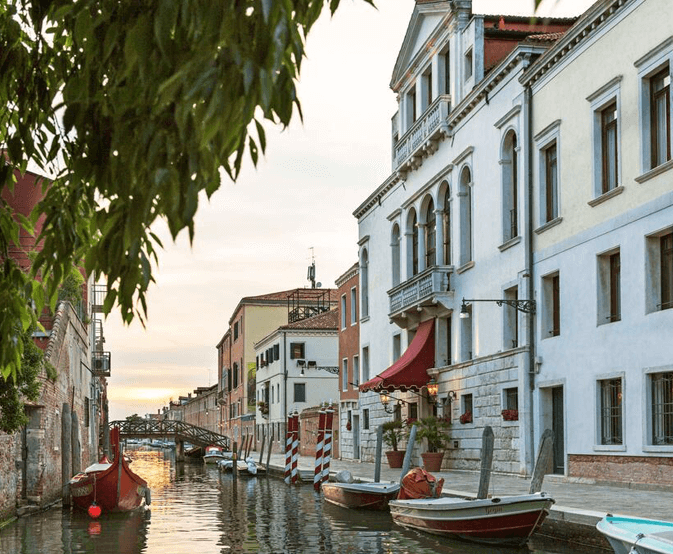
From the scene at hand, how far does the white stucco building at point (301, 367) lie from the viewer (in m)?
→ 55.9

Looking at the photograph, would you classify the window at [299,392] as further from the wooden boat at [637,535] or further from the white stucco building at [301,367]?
the wooden boat at [637,535]

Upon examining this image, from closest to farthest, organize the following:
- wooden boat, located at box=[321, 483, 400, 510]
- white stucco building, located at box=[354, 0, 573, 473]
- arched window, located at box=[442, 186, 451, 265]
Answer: wooden boat, located at box=[321, 483, 400, 510]
white stucco building, located at box=[354, 0, 573, 473]
arched window, located at box=[442, 186, 451, 265]

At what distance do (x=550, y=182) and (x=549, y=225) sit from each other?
1034 millimetres

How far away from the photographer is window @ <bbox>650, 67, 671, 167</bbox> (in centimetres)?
1747

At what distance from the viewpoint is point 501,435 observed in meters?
23.8

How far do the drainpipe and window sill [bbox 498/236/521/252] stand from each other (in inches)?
16.9

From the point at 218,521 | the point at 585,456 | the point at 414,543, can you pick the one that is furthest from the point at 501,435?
the point at 414,543

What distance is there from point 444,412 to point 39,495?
35.9 feet

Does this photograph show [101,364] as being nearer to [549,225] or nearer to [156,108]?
[549,225]

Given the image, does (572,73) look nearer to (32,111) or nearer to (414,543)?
(414,543)

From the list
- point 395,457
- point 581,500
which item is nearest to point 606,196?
point 581,500

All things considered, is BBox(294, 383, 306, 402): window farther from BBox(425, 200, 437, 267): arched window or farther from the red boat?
the red boat

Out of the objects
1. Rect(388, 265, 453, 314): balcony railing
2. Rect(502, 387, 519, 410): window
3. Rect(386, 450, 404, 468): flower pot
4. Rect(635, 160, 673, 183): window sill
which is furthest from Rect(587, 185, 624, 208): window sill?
Rect(386, 450, 404, 468): flower pot

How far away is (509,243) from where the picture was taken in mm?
23500
